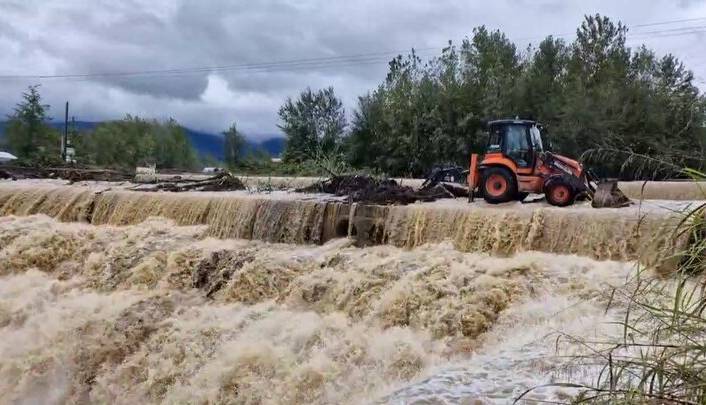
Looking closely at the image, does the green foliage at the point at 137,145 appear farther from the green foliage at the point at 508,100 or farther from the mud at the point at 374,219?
the mud at the point at 374,219

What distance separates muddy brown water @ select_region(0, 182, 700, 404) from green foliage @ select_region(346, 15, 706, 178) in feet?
54.2

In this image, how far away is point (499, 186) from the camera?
10.3 m

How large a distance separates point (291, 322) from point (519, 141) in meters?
5.30

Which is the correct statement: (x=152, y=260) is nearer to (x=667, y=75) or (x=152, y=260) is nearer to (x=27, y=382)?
(x=27, y=382)

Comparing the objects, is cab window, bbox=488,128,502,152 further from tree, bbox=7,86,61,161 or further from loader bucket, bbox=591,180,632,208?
tree, bbox=7,86,61,161

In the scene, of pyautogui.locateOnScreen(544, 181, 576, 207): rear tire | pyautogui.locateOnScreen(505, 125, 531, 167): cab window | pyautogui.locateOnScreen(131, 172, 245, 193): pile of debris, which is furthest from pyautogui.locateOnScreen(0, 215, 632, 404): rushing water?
pyautogui.locateOnScreen(131, 172, 245, 193): pile of debris

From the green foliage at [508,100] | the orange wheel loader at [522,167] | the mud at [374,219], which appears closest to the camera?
the mud at [374,219]

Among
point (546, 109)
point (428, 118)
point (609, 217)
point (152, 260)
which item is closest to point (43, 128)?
point (428, 118)

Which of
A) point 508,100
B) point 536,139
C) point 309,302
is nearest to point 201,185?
point 536,139

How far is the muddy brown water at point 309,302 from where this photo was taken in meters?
5.40

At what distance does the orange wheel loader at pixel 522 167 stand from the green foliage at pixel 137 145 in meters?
28.1

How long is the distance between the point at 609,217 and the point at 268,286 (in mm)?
4394

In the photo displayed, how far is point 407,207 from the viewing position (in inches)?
369

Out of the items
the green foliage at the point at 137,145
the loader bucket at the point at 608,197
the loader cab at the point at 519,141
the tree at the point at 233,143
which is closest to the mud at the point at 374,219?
the loader bucket at the point at 608,197
